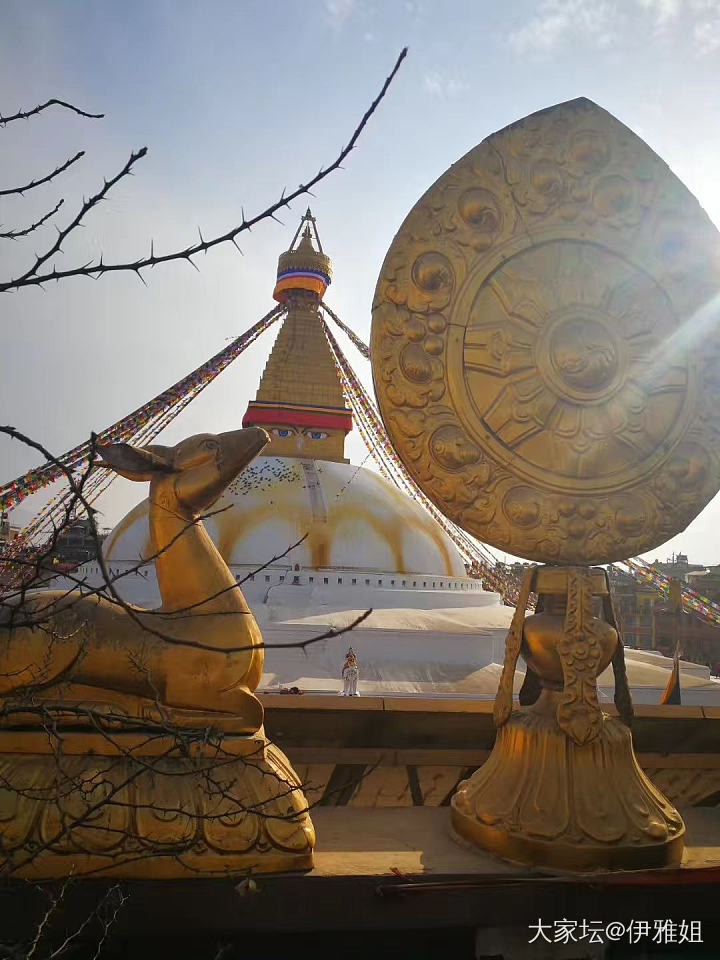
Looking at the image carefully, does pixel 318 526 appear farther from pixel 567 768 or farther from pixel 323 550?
pixel 567 768

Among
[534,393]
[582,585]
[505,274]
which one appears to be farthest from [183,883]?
[505,274]

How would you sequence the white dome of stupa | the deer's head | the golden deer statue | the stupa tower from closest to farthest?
the golden deer statue, the deer's head, the white dome of stupa, the stupa tower

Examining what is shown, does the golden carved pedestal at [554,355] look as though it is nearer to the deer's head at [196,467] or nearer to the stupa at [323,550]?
the deer's head at [196,467]

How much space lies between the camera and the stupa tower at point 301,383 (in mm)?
15398

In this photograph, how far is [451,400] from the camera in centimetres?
321

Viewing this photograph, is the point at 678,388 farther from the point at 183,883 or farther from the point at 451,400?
the point at 183,883

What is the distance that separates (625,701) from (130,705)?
2.16 metres

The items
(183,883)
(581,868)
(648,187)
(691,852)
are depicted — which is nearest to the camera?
(183,883)

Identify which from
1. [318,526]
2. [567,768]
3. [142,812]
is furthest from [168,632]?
[318,526]

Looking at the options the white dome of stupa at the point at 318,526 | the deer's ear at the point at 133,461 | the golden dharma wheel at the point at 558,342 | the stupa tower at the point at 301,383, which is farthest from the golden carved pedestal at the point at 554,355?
the stupa tower at the point at 301,383

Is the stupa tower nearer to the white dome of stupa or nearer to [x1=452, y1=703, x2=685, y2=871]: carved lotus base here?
the white dome of stupa

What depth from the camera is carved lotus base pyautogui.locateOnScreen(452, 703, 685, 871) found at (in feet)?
9.07

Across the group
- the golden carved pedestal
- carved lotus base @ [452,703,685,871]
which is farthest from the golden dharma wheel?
carved lotus base @ [452,703,685,871]

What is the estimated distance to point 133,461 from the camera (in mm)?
2838
